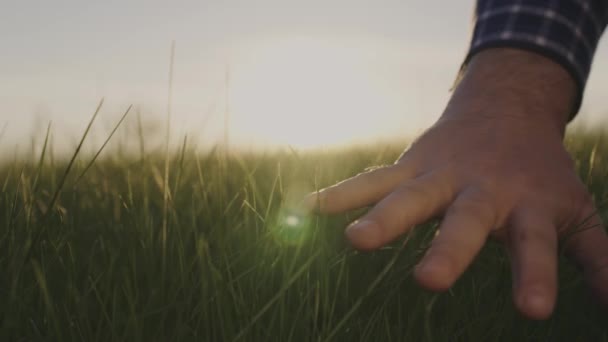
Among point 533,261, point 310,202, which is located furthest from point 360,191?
point 533,261

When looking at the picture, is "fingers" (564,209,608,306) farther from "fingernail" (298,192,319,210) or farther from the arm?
"fingernail" (298,192,319,210)

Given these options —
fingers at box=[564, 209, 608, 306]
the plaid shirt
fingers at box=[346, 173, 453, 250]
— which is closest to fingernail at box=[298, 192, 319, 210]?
fingers at box=[346, 173, 453, 250]

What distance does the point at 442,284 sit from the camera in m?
1.04

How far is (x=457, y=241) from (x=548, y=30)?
2.50ft

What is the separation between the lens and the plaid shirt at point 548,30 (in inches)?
61.2

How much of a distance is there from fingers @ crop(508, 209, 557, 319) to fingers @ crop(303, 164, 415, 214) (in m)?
0.27

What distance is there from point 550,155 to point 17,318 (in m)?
1.17

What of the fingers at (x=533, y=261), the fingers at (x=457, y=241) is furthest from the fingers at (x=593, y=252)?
the fingers at (x=457, y=241)

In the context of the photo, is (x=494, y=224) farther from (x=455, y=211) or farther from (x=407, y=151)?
(x=407, y=151)

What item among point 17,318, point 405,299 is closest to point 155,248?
point 17,318

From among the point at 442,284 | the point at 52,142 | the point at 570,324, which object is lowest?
the point at 570,324

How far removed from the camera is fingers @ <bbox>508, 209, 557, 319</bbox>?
1.05m

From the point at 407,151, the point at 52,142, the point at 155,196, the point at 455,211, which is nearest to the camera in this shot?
the point at 455,211

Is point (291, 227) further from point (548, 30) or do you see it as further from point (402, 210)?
point (548, 30)
